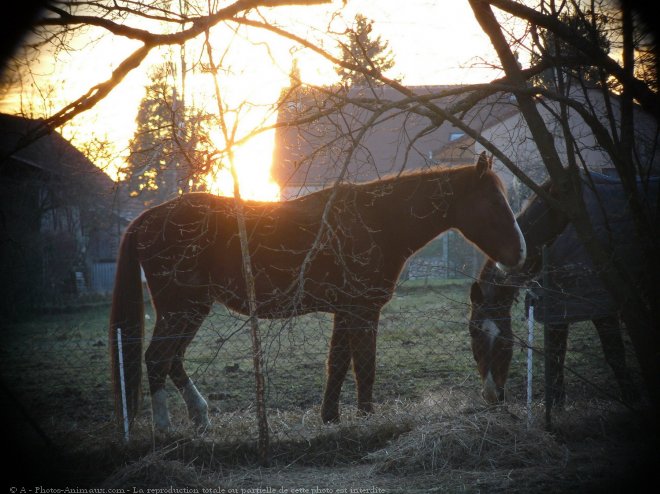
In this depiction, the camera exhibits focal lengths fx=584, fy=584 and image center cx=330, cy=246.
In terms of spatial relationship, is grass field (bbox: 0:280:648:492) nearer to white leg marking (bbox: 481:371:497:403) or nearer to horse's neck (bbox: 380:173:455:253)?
white leg marking (bbox: 481:371:497:403)

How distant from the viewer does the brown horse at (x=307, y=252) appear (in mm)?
5379

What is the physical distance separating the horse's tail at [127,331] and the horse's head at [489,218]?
10.5 ft

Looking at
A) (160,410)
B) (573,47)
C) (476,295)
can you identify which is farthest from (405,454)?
(573,47)

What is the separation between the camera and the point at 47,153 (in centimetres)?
1781

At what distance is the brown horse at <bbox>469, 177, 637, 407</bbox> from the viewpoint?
5.27 meters

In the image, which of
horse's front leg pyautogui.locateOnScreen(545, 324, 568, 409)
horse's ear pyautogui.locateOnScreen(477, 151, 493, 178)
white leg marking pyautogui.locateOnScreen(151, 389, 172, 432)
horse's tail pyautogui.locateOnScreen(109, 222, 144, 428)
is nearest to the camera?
horse's front leg pyautogui.locateOnScreen(545, 324, 568, 409)

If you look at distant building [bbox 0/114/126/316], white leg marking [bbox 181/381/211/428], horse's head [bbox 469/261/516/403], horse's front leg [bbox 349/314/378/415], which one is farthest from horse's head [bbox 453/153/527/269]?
distant building [bbox 0/114/126/316]

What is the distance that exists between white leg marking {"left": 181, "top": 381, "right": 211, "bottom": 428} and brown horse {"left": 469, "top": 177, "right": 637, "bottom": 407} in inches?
100.0

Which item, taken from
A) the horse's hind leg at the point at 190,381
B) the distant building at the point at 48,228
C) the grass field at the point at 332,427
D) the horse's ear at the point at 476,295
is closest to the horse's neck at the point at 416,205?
the horse's ear at the point at 476,295

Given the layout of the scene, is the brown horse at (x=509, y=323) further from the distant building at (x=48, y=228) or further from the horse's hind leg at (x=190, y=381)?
the distant building at (x=48, y=228)

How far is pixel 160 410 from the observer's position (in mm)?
5164

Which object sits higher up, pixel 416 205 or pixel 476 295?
pixel 416 205

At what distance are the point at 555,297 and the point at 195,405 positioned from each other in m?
3.33

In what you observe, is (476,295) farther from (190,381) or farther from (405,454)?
(190,381)
